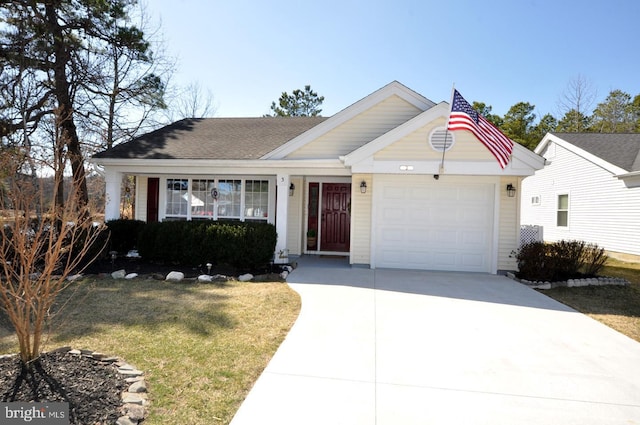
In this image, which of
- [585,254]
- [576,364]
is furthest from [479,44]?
[576,364]

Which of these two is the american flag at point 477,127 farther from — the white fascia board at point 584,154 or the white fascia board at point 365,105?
the white fascia board at point 584,154

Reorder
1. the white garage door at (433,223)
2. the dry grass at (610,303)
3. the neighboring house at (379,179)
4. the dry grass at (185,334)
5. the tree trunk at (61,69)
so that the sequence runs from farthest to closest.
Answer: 1. the tree trunk at (61,69)
2. the white garage door at (433,223)
3. the neighboring house at (379,179)
4. the dry grass at (610,303)
5. the dry grass at (185,334)

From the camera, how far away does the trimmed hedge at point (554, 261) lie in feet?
26.0

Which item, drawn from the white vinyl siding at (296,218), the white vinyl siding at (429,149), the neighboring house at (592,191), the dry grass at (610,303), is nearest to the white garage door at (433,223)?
the white vinyl siding at (429,149)

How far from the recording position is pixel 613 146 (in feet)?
45.8

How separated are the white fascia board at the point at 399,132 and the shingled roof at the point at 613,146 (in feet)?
27.8

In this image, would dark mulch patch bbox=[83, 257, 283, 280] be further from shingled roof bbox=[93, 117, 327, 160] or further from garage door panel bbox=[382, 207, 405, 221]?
garage door panel bbox=[382, 207, 405, 221]

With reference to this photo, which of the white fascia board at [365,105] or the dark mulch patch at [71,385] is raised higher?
the white fascia board at [365,105]

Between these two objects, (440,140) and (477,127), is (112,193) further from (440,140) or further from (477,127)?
(477,127)

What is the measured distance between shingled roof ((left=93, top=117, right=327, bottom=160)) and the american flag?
5.01 metres

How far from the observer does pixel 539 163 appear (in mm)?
7824

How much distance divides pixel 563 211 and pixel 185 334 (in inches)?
669

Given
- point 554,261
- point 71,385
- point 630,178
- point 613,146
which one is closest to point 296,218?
point 554,261

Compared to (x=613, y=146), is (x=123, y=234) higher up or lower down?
lower down
